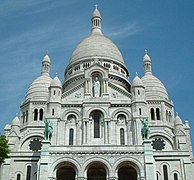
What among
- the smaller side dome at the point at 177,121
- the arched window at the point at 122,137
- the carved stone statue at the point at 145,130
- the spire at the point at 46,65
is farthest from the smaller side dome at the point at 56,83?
the smaller side dome at the point at 177,121

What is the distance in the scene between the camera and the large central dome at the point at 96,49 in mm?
58844

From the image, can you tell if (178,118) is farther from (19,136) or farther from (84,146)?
(19,136)

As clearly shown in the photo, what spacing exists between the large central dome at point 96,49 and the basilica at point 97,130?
0.72 feet

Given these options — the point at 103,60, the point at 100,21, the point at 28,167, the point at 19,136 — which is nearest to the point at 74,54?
the point at 103,60

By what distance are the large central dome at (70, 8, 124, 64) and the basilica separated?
22cm

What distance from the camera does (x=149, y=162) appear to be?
38656 millimetres

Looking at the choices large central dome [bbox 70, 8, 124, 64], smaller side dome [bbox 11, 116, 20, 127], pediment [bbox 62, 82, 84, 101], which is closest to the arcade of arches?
pediment [bbox 62, 82, 84, 101]

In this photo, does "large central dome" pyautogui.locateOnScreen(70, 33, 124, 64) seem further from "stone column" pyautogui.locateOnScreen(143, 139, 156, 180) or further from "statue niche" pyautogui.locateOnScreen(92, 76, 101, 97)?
"stone column" pyautogui.locateOnScreen(143, 139, 156, 180)

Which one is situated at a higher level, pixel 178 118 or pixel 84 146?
pixel 178 118

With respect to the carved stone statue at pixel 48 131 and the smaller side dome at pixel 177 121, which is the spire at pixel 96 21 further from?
the carved stone statue at pixel 48 131

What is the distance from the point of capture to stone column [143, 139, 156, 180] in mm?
38094

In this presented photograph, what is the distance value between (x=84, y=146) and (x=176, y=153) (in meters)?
11.5

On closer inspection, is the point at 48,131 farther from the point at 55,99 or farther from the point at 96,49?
the point at 96,49

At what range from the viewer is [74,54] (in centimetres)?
6138
